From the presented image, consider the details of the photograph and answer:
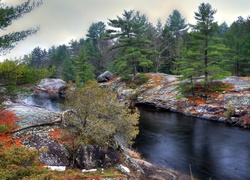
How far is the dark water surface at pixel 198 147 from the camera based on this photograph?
52.0ft

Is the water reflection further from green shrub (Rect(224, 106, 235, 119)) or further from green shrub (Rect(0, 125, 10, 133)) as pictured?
green shrub (Rect(224, 106, 235, 119))

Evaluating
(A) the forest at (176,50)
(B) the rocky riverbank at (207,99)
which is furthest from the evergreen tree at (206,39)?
(B) the rocky riverbank at (207,99)

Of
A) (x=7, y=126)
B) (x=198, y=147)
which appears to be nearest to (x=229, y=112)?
(x=198, y=147)

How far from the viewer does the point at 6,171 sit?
6.54m

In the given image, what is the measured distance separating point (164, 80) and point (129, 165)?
109 ft

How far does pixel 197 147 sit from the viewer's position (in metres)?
20.3

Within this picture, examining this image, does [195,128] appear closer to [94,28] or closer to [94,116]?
[94,116]

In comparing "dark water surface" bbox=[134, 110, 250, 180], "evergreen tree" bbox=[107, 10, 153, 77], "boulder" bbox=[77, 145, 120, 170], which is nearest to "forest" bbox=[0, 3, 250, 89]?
"evergreen tree" bbox=[107, 10, 153, 77]

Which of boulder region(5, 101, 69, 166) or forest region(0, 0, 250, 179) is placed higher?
forest region(0, 0, 250, 179)

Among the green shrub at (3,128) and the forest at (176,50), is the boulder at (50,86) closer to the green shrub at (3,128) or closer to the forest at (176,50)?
the forest at (176,50)

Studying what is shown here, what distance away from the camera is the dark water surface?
52.0 feet

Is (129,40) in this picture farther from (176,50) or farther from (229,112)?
(229,112)

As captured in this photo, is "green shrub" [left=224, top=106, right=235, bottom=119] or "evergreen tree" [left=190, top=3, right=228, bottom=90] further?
"evergreen tree" [left=190, top=3, right=228, bottom=90]

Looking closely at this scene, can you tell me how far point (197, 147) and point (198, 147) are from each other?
0.29ft
